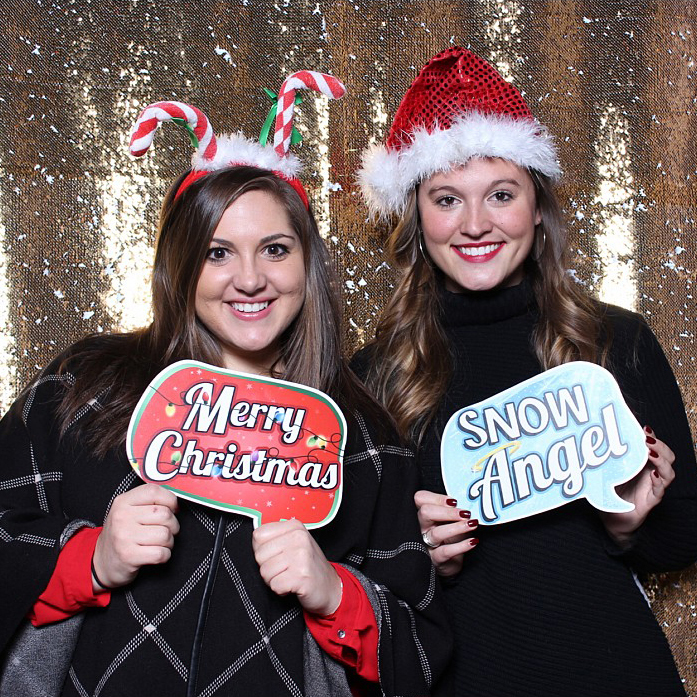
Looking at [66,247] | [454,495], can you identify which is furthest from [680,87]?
[66,247]

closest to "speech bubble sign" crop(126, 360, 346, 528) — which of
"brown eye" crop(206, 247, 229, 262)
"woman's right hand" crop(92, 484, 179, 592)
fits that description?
"woman's right hand" crop(92, 484, 179, 592)

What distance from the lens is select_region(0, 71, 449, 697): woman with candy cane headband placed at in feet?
3.51

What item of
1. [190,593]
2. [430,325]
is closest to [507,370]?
[430,325]

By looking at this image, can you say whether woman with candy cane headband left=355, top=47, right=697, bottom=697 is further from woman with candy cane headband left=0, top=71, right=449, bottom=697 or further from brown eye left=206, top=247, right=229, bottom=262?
brown eye left=206, top=247, right=229, bottom=262

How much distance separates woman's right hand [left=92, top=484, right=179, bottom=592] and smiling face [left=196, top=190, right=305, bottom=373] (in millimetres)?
284

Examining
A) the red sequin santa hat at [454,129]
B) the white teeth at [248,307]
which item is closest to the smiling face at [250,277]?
the white teeth at [248,307]

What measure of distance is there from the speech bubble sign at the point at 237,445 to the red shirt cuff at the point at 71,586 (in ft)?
0.42

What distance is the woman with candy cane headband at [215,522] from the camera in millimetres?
1070

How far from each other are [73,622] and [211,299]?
1.68 feet

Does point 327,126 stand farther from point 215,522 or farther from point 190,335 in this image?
point 215,522

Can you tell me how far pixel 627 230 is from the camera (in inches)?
69.7

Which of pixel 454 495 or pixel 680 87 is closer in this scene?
pixel 454 495

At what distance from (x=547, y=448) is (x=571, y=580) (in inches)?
9.4

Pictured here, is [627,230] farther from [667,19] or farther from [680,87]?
[667,19]
